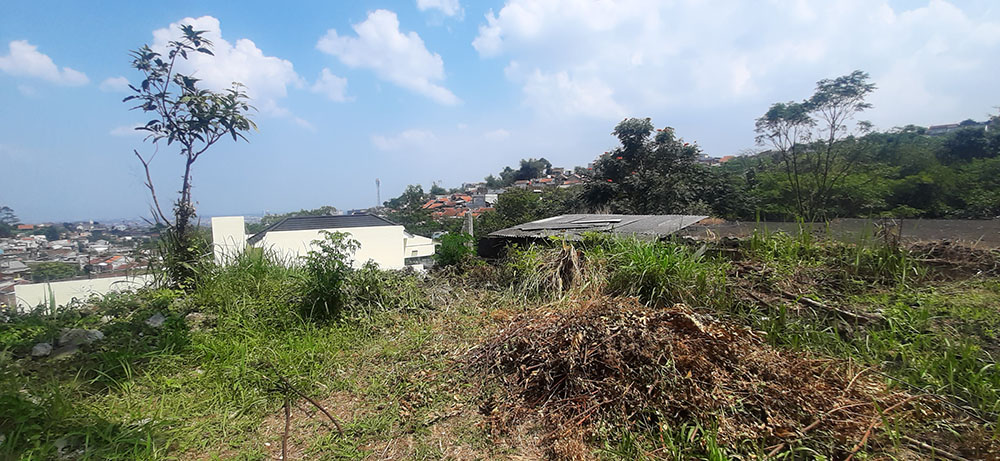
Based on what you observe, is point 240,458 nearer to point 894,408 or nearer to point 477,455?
point 477,455

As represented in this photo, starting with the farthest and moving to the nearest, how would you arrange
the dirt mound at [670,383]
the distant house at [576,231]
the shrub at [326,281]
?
1. the distant house at [576,231]
2. the shrub at [326,281]
3. the dirt mound at [670,383]

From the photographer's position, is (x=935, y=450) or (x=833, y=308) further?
(x=833, y=308)

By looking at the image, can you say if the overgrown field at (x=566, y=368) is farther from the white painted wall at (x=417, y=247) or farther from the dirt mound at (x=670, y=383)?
the white painted wall at (x=417, y=247)

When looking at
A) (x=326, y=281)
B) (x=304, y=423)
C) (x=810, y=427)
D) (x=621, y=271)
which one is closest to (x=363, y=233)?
(x=326, y=281)

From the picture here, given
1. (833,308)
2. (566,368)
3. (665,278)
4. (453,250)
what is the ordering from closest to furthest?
1. (566,368)
2. (833,308)
3. (665,278)
4. (453,250)

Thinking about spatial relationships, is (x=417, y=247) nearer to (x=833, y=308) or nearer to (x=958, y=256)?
(x=833, y=308)

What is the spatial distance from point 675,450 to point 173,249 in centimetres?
468

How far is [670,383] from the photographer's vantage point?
1664 millimetres

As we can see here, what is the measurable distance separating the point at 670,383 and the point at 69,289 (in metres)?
5.14

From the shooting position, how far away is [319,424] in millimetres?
1796

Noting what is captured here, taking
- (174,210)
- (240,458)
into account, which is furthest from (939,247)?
(174,210)

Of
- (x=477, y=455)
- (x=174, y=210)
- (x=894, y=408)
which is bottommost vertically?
(x=477, y=455)

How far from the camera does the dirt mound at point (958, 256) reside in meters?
2.64

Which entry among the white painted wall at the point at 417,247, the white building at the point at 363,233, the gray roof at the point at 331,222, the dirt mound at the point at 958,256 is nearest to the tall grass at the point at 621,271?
the dirt mound at the point at 958,256
